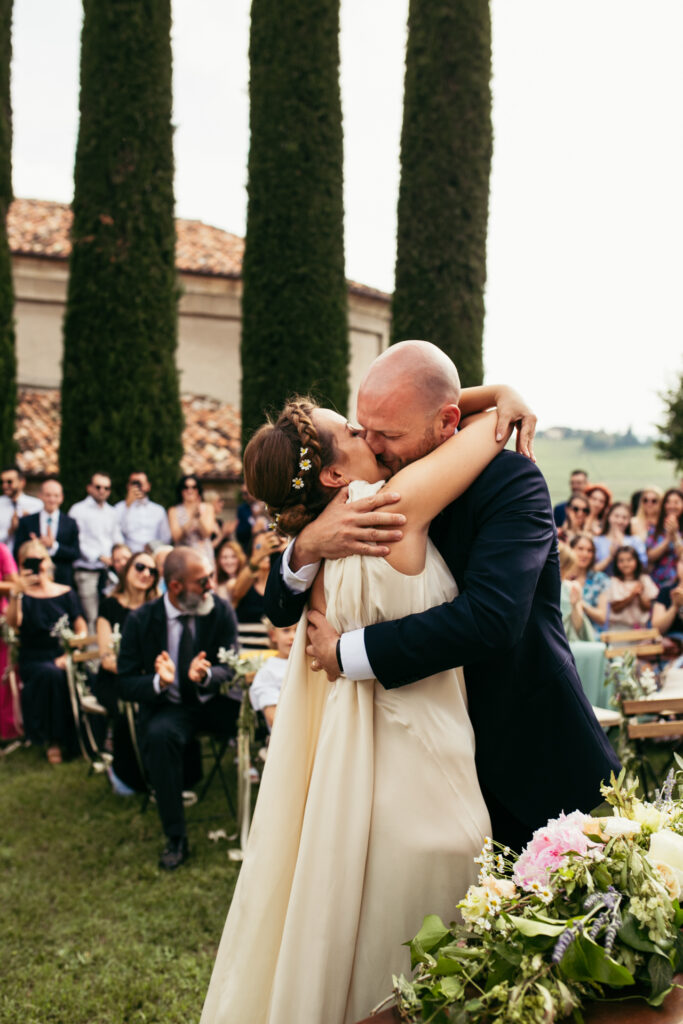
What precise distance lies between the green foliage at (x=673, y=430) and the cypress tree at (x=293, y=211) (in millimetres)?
18398

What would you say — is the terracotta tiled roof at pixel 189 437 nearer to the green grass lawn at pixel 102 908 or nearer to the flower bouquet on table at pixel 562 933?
the green grass lawn at pixel 102 908

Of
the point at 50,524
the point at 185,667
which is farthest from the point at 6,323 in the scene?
the point at 185,667

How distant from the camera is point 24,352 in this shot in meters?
19.6

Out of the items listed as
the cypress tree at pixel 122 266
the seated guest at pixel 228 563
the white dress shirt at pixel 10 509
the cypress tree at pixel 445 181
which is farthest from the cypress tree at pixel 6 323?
the cypress tree at pixel 445 181

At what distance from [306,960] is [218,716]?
3773mm

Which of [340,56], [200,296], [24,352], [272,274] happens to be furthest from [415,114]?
[24,352]

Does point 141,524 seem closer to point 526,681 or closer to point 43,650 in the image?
point 43,650

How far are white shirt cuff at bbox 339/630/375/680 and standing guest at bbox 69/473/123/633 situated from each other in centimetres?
822

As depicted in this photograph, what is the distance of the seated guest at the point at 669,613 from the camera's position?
23.9 feet

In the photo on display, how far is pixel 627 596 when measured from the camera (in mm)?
8078

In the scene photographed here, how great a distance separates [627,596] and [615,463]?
30.9 m

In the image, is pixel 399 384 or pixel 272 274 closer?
pixel 399 384

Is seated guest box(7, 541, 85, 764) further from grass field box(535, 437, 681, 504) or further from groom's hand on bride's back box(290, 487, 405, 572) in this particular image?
grass field box(535, 437, 681, 504)

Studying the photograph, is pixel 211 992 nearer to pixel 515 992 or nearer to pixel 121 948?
pixel 515 992
